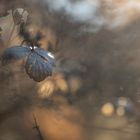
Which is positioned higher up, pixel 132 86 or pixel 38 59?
pixel 132 86

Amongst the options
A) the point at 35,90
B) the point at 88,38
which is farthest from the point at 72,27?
the point at 35,90

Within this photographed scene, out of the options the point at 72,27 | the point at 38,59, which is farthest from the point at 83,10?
the point at 38,59

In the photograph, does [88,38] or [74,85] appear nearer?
[74,85]

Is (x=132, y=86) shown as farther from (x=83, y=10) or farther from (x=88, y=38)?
(x=83, y=10)

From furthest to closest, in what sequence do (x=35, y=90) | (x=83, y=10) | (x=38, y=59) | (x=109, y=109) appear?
(x=83, y=10) → (x=35, y=90) → (x=109, y=109) → (x=38, y=59)

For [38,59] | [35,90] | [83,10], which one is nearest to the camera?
[38,59]

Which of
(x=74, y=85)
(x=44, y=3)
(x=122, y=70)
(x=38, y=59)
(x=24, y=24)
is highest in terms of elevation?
(x=44, y=3)

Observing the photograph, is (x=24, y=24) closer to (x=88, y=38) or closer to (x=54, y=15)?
(x=54, y=15)
